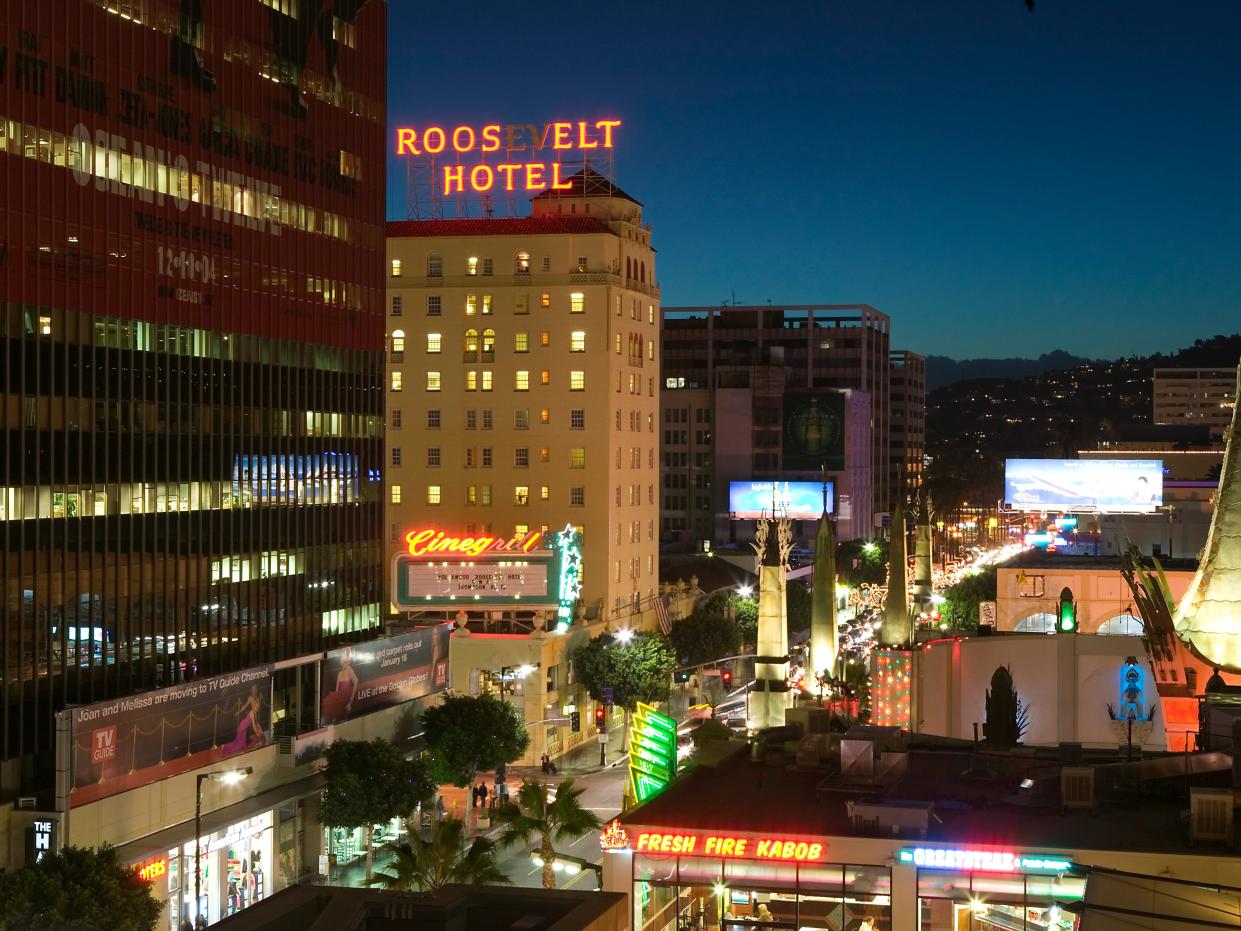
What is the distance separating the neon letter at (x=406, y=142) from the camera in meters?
112

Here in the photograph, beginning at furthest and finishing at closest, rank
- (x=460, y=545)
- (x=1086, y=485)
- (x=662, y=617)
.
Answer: (x=1086, y=485)
(x=662, y=617)
(x=460, y=545)

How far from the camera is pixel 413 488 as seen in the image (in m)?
110

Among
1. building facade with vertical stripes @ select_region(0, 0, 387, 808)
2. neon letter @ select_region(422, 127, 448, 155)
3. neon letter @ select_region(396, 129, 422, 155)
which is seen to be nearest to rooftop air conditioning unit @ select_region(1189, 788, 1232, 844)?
building facade with vertical stripes @ select_region(0, 0, 387, 808)

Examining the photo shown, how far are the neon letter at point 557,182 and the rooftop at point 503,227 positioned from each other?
2525 millimetres

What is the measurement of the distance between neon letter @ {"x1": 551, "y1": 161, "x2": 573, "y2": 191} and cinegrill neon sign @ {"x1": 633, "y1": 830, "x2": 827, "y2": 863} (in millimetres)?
84064

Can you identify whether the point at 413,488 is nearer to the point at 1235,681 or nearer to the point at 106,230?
the point at 106,230

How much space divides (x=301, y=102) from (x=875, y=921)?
49315mm

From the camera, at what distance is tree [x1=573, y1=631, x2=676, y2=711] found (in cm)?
9394

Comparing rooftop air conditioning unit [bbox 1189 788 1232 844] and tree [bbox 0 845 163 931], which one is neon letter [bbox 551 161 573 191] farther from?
rooftop air conditioning unit [bbox 1189 788 1232 844]

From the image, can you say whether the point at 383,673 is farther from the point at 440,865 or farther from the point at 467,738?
the point at 440,865

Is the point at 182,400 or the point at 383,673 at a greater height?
the point at 182,400

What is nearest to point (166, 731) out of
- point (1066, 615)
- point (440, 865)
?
point (440, 865)

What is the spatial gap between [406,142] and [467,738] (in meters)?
52.4

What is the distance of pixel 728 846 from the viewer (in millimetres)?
31062
